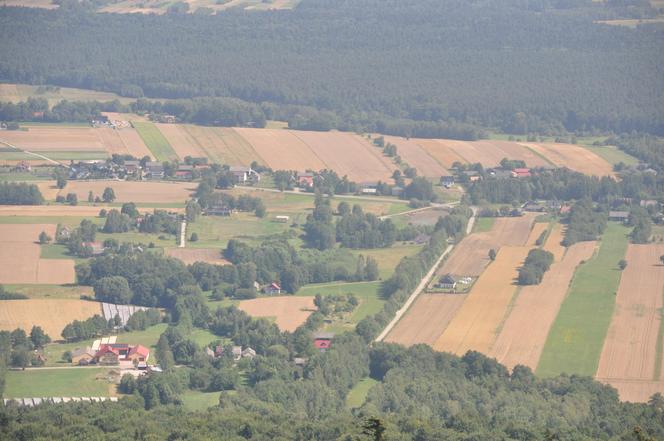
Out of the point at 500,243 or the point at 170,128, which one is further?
the point at 170,128

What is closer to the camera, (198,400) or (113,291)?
(198,400)

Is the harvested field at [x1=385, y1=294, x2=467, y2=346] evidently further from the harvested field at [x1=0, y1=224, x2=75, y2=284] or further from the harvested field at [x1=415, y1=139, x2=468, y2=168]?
the harvested field at [x1=415, y1=139, x2=468, y2=168]

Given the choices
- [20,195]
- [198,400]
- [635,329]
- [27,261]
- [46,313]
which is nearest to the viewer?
[198,400]

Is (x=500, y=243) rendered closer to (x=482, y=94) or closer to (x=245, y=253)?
(x=245, y=253)

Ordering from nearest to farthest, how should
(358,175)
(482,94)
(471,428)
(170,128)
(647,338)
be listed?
1. (471,428)
2. (647,338)
3. (358,175)
4. (170,128)
5. (482,94)

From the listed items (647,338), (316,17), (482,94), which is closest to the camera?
(647,338)

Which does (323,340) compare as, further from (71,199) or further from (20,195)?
(20,195)

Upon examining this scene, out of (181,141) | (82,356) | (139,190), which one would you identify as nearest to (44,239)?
(139,190)

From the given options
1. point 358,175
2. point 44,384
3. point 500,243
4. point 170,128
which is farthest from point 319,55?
point 44,384

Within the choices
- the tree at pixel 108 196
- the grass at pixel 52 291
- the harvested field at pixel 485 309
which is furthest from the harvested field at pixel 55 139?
the harvested field at pixel 485 309
